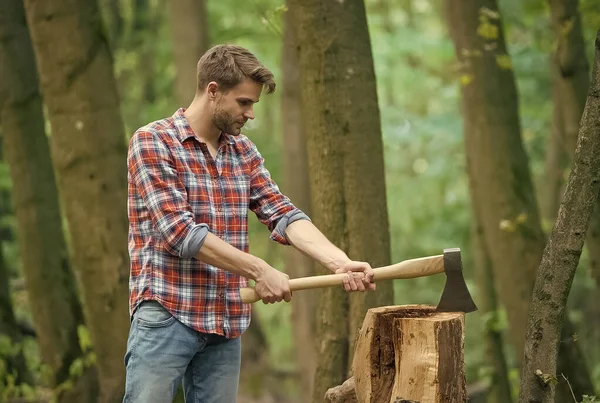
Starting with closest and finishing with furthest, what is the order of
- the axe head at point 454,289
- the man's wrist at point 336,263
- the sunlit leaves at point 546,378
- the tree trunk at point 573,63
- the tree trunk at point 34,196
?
the axe head at point 454,289 → the sunlit leaves at point 546,378 → the man's wrist at point 336,263 → the tree trunk at point 573,63 → the tree trunk at point 34,196

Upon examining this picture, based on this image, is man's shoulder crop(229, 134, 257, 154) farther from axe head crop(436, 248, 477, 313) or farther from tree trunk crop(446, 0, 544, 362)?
tree trunk crop(446, 0, 544, 362)

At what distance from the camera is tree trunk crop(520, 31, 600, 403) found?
4.95 meters

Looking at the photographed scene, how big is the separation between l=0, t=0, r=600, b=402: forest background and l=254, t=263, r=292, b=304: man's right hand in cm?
181

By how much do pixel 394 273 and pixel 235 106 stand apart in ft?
3.92

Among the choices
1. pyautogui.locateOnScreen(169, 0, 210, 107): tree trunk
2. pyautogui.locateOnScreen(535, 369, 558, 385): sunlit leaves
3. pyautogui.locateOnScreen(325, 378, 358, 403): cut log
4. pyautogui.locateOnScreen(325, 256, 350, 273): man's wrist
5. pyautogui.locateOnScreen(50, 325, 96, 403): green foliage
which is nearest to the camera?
pyautogui.locateOnScreen(535, 369, 558, 385): sunlit leaves

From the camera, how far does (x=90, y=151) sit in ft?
25.5

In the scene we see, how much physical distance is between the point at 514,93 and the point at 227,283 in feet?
18.3

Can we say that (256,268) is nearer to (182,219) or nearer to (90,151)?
(182,219)

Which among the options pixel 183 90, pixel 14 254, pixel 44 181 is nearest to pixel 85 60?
pixel 44 181

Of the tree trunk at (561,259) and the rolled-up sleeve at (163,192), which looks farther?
the tree trunk at (561,259)

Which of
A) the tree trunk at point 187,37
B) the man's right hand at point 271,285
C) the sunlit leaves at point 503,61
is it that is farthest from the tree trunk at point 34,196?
the man's right hand at point 271,285

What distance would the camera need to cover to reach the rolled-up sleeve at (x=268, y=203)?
5.26 metres

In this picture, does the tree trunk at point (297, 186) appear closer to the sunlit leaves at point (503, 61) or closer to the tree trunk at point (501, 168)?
the tree trunk at point (501, 168)

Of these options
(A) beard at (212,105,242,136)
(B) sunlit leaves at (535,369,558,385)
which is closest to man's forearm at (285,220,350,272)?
(A) beard at (212,105,242,136)
